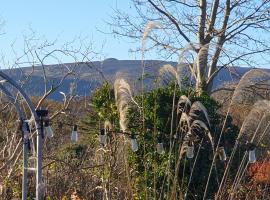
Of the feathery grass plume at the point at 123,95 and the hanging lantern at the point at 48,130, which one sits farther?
the feathery grass plume at the point at 123,95

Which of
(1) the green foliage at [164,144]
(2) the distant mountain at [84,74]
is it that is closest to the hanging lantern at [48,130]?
(1) the green foliage at [164,144]

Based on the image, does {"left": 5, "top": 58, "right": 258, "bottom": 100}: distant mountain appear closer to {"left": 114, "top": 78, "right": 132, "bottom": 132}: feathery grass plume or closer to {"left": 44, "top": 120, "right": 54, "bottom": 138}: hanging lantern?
{"left": 114, "top": 78, "right": 132, "bottom": 132}: feathery grass plume

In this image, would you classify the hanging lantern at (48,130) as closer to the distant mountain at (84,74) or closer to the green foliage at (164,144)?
the green foliage at (164,144)

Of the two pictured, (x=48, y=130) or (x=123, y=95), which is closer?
(x=48, y=130)

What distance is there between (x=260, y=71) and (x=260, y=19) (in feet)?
27.8

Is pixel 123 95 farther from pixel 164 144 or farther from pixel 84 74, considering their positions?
pixel 84 74

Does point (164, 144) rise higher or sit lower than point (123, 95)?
lower

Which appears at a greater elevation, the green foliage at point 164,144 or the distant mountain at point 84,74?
the distant mountain at point 84,74

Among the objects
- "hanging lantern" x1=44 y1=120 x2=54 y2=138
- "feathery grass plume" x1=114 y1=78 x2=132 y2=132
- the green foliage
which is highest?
"feathery grass plume" x1=114 y1=78 x2=132 y2=132

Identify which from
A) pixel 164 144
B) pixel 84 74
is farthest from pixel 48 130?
pixel 84 74

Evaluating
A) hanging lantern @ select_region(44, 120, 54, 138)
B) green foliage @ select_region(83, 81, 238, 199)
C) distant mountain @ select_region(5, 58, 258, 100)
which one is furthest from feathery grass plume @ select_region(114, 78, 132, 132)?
distant mountain @ select_region(5, 58, 258, 100)

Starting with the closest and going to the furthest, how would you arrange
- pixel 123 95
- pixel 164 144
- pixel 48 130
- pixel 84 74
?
pixel 48 130
pixel 123 95
pixel 164 144
pixel 84 74

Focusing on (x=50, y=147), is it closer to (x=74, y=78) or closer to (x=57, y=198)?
(x=74, y=78)

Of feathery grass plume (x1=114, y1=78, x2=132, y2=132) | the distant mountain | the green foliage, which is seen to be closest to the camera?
feathery grass plume (x1=114, y1=78, x2=132, y2=132)
